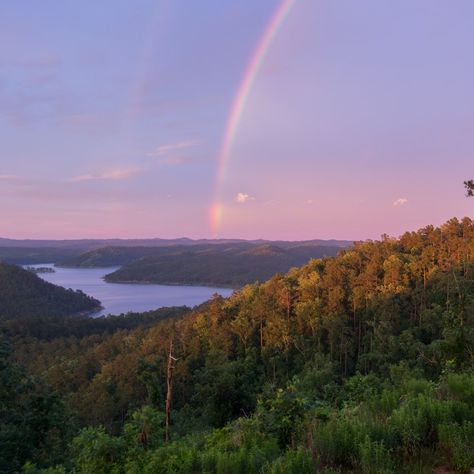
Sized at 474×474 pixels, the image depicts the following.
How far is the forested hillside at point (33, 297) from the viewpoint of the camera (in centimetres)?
10219

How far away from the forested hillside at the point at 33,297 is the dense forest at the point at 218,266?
44.9m

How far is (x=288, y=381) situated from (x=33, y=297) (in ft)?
363

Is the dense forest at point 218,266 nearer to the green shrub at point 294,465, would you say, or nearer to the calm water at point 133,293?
the calm water at point 133,293

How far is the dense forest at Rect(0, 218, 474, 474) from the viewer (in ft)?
13.8

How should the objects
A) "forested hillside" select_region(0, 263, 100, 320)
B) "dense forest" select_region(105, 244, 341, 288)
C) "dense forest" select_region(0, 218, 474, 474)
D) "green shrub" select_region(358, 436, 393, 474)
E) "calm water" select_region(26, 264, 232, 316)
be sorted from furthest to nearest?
"dense forest" select_region(105, 244, 341, 288)
"calm water" select_region(26, 264, 232, 316)
"forested hillside" select_region(0, 263, 100, 320)
"dense forest" select_region(0, 218, 474, 474)
"green shrub" select_region(358, 436, 393, 474)

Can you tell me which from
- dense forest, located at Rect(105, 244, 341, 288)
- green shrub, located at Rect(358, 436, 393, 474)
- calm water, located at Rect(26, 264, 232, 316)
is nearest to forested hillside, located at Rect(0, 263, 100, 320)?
calm water, located at Rect(26, 264, 232, 316)

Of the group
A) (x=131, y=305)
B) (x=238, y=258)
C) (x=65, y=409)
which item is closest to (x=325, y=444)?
(x=65, y=409)

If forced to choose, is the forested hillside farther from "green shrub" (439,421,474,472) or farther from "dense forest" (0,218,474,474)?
"green shrub" (439,421,474,472)

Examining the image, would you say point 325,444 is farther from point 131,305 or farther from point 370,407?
point 131,305

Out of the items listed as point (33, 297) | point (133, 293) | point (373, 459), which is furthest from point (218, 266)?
point (373, 459)

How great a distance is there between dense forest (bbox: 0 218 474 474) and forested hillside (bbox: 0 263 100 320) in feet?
118

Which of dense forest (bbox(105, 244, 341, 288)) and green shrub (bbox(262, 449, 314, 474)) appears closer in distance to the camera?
green shrub (bbox(262, 449, 314, 474))

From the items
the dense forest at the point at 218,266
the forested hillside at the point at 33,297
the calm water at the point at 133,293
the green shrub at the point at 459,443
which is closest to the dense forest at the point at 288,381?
the green shrub at the point at 459,443

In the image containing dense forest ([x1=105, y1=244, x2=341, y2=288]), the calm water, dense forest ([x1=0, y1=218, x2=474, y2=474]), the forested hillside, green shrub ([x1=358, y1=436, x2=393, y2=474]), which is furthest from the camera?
dense forest ([x1=105, y1=244, x2=341, y2=288])
